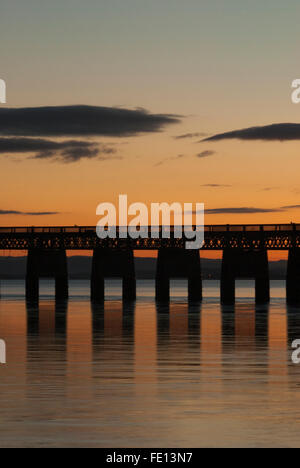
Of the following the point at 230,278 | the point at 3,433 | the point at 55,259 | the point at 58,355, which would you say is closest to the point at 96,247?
the point at 55,259

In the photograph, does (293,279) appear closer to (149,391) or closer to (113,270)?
(113,270)

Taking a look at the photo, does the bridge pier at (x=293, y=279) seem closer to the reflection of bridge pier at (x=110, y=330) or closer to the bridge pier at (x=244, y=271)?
the bridge pier at (x=244, y=271)

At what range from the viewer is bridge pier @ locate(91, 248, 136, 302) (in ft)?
438

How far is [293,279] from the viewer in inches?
4724

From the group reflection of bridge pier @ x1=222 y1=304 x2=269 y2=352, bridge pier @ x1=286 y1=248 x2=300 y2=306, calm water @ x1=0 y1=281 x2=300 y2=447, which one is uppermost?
bridge pier @ x1=286 y1=248 x2=300 y2=306

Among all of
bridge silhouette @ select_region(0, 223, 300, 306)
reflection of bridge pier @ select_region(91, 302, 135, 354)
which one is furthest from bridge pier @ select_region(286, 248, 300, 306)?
reflection of bridge pier @ select_region(91, 302, 135, 354)

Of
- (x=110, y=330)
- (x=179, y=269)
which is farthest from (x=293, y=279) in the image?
(x=110, y=330)

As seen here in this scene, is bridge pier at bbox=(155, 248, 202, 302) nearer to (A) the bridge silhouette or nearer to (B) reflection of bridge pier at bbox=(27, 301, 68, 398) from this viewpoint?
(A) the bridge silhouette

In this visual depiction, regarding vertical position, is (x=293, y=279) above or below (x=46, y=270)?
below

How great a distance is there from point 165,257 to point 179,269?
108 inches

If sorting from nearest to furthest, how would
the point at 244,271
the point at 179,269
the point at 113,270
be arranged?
the point at 244,271
the point at 179,269
the point at 113,270

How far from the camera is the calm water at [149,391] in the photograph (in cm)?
2270

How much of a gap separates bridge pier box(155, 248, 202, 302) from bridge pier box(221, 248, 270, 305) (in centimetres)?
536

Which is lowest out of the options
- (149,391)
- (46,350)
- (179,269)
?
(149,391)
